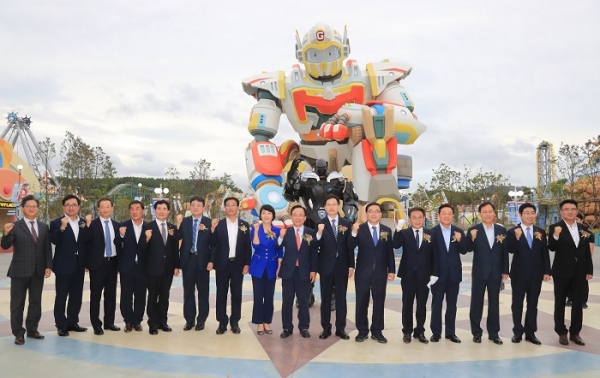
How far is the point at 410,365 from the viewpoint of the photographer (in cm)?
418

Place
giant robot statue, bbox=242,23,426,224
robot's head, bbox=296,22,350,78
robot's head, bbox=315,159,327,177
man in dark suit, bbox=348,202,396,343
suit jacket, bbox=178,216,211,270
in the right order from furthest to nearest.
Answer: giant robot statue, bbox=242,23,426,224 < robot's head, bbox=296,22,350,78 < robot's head, bbox=315,159,327,177 < suit jacket, bbox=178,216,211,270 < man in dark suit, bbox=348,202,396,343

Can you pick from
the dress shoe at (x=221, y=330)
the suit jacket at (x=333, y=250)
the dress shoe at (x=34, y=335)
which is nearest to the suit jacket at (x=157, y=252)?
the dress shoe at (x=221, y=330)

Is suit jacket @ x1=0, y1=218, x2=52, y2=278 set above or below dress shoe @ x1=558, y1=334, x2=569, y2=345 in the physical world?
above

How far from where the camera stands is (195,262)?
17.8 ft

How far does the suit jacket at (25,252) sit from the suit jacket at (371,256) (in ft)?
10.4

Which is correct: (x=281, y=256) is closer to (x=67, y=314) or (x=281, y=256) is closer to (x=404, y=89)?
(x=67, y=314)

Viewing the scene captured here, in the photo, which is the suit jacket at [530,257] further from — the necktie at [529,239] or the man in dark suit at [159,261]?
the man in dark suit at [159,261]

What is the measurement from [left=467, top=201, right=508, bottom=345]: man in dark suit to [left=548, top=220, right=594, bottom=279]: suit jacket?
0.53 metres

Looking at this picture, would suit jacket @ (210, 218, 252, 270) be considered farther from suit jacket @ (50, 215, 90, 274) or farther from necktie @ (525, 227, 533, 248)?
necktie @ (525, 227, 533, 248)

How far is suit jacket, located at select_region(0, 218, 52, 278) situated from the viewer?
4781mm

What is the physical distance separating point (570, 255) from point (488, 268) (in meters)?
0.84

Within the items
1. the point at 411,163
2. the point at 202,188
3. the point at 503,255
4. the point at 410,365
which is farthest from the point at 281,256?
the point at 202,188

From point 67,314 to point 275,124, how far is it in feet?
26.7

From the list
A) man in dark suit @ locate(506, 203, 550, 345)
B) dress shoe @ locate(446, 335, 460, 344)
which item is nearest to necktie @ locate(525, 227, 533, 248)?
man in dark suit @ locate(506, 203, 550, 345)
